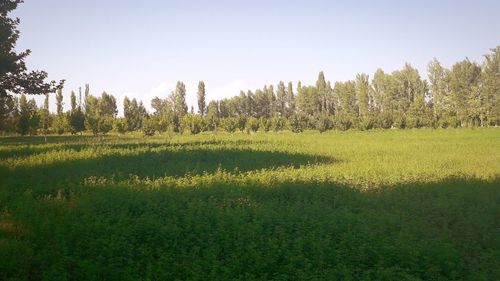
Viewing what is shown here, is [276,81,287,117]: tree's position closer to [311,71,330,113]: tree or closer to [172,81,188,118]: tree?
[311,71,330,113]: tree

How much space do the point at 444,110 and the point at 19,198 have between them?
263 ft

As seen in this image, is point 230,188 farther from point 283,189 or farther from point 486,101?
point 486,101

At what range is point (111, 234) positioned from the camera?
8055mm

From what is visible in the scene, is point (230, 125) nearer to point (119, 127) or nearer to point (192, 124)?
point (192, 124)

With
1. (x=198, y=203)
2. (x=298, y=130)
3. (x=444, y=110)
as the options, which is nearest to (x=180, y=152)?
(x=198, y=203)

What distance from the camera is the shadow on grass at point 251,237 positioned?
6.51 metres

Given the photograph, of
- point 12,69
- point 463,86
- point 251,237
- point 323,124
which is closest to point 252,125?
point 323,124

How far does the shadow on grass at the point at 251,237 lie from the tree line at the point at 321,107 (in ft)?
137

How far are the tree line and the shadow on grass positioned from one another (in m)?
41.8

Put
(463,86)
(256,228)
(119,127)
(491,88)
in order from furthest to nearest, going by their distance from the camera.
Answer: (463,86), (491,88), (119,127), (256,228)

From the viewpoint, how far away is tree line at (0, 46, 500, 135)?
6003 cm

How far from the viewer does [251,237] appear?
801 centimetres

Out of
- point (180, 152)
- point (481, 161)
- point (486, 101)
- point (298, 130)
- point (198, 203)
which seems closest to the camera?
point (198, 203)

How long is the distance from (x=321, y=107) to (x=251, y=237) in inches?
3790
